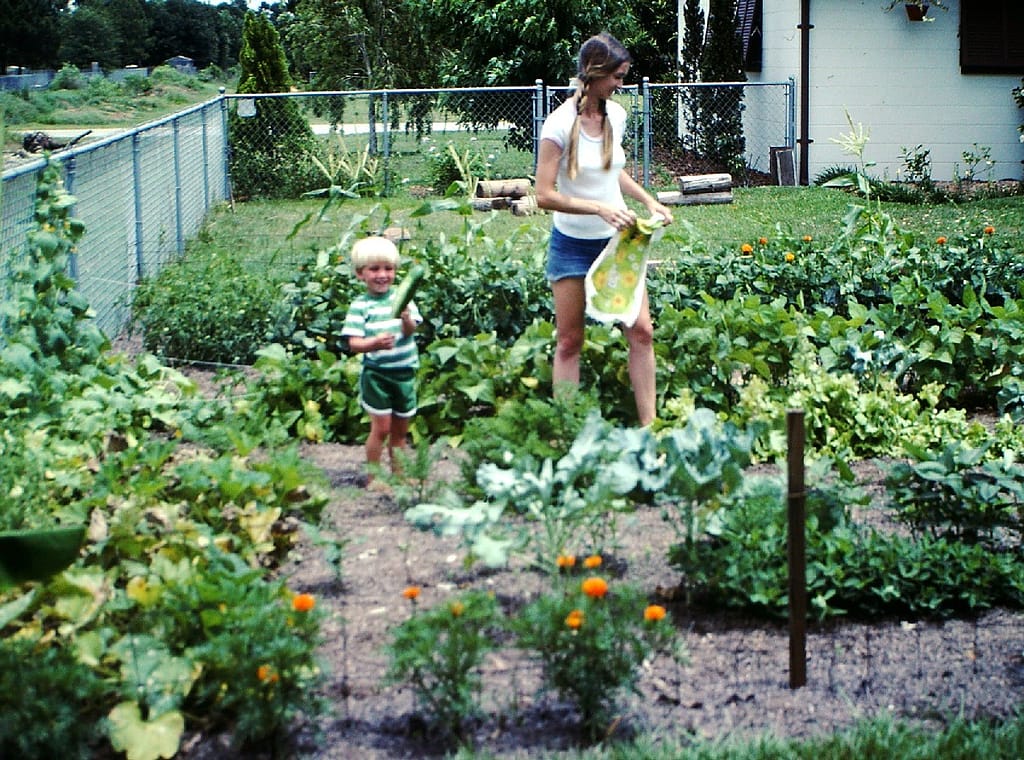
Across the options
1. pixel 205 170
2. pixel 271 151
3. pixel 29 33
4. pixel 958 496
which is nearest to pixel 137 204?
pixel 205 170

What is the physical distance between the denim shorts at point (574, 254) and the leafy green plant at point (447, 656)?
2560 millimetres

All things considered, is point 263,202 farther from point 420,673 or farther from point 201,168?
point 420,673

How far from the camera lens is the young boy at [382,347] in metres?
5.06

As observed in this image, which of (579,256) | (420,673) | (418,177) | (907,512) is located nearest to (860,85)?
(418,177)

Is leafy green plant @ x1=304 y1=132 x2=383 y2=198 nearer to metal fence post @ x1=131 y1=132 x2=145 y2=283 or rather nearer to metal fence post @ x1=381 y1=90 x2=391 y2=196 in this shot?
metal fence post @ x1=381 y1=90 x2=391 y2=196

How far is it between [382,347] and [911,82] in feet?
48.1

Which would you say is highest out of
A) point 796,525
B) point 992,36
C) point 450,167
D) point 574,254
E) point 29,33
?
point 29,33

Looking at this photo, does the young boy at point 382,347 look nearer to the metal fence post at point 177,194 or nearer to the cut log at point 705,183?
the metal fence post at point 177,194

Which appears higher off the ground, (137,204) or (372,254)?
(137,204)

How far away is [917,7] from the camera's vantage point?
1745cm

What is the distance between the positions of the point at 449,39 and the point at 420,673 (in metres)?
18.5

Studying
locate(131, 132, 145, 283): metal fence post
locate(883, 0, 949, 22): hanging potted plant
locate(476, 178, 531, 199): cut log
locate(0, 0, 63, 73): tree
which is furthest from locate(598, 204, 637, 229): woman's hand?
locate(0, 0, 63, 73): tree

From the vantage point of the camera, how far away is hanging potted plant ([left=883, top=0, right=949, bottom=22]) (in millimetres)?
17239

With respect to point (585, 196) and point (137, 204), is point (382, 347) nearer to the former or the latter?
point (585, 196)
